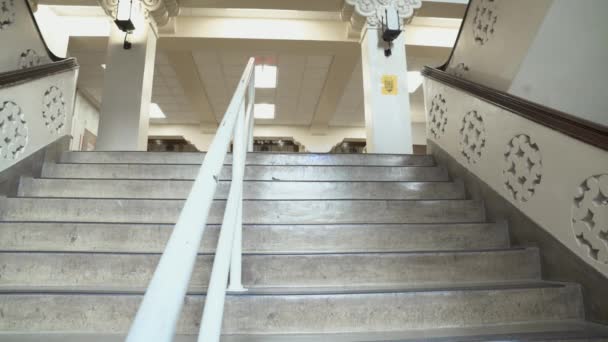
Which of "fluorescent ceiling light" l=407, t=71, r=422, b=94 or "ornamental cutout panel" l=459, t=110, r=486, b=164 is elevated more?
"fluorescent ceiling light" l=407, t=71, r=422, b=94

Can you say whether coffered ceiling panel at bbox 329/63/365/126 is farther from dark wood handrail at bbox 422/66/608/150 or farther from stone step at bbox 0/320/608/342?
stone step at bbox 0/320/608/342

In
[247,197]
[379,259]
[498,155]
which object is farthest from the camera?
[247,197]

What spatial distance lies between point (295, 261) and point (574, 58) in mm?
1583

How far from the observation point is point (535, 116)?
152 centimetres

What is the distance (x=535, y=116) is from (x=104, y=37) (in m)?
5.71

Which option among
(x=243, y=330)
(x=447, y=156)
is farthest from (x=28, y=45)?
(x=447, y=156)

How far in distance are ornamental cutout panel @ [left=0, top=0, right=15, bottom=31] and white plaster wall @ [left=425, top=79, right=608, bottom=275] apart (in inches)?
117

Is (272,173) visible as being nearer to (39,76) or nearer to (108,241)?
(108,241)

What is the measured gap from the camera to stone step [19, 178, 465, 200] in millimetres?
1984

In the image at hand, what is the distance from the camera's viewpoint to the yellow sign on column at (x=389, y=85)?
13.5 feet

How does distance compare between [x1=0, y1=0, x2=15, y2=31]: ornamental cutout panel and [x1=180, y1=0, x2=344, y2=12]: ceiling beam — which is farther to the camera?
[x1=180, y1=0, x2=344, y2=12]: ceiling beam

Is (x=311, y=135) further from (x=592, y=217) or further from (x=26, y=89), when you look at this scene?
(x=592, y=217)

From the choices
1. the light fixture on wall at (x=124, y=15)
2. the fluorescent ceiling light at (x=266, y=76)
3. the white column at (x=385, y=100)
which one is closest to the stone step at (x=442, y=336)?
the white column at (x=385, y=100)

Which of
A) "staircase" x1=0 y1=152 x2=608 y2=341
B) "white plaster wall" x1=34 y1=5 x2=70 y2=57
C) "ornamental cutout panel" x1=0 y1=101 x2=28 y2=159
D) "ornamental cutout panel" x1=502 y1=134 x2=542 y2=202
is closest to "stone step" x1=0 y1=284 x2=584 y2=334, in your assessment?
"staircase" x1=0 y1=152 x2=608 y2=341
